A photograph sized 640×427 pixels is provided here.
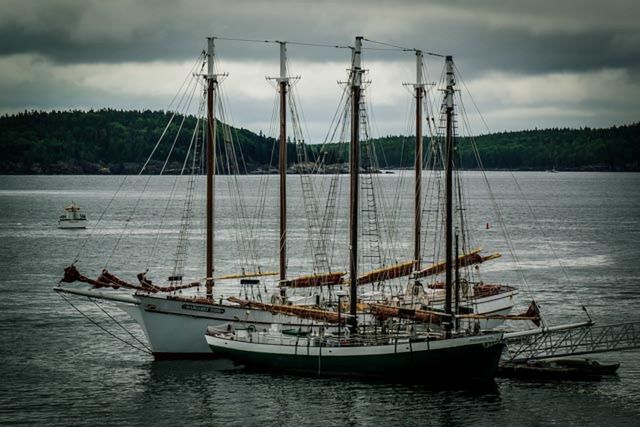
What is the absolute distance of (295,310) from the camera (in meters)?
69.1

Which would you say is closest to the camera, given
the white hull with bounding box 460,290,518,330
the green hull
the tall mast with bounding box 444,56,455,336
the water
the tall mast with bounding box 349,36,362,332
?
the water

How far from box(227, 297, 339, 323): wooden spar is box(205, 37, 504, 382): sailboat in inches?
55.5

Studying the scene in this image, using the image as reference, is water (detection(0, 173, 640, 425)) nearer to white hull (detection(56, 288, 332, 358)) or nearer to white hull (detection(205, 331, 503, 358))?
white hull (detection(56, 288, 332, 358))

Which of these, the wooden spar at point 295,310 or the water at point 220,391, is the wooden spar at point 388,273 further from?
the water at point 220,391

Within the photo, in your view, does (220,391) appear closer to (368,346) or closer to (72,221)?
(368,346)

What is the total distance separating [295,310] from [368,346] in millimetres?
7959

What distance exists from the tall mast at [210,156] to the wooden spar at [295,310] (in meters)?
2.82

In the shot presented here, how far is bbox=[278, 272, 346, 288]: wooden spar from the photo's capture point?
74312mm

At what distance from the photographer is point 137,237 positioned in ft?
554

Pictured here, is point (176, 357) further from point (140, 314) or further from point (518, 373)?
point (518, 373)

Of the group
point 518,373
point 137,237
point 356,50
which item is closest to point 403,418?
point 518,373

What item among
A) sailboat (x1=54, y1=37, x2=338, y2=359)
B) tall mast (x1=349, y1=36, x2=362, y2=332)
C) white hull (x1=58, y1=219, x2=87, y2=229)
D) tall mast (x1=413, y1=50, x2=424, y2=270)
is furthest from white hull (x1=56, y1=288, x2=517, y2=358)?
white hull (x1=58, y1=219, x2=87, y2=229)

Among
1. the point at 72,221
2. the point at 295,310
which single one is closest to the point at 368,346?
the point at 295,310

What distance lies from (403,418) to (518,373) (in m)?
11.1
